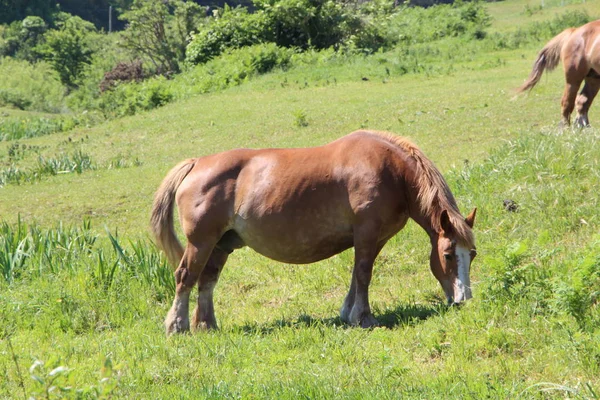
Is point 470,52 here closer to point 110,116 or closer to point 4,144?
point 110,116

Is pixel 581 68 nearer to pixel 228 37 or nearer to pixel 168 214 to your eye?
pixel 168 214

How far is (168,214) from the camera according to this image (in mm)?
7391

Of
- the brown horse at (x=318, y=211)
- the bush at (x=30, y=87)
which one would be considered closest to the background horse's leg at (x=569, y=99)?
the brown horse at (x=318, y=211)

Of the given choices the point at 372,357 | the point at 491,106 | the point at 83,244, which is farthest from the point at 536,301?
the point at 491,106

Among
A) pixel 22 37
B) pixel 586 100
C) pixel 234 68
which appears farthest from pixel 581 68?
pixel 22 37

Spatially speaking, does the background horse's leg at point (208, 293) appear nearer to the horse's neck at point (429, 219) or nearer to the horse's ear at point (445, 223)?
the horse's neck at point (429, 219)

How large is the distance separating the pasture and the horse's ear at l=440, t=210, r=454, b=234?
381mm

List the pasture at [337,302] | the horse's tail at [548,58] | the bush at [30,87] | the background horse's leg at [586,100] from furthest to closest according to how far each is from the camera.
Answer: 1. the bush at [30,87]
2. the horse's tail at [548,58]
3. the background horse's leg at [586,100]
4. the pasture at [337,302]

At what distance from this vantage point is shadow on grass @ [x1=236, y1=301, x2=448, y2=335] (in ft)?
21.5

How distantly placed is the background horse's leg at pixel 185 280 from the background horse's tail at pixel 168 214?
1.24ft

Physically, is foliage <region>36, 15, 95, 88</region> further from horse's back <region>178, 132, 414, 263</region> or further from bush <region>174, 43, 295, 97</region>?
horse's back <region>178, 132, 414, 263</region>

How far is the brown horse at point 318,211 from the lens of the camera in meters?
6.67

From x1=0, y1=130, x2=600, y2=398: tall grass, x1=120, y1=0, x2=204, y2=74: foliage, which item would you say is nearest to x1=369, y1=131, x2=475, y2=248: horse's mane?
x1=0, y1=130, x2=600, y2=398: tall grass

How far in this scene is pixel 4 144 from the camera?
2320cm
